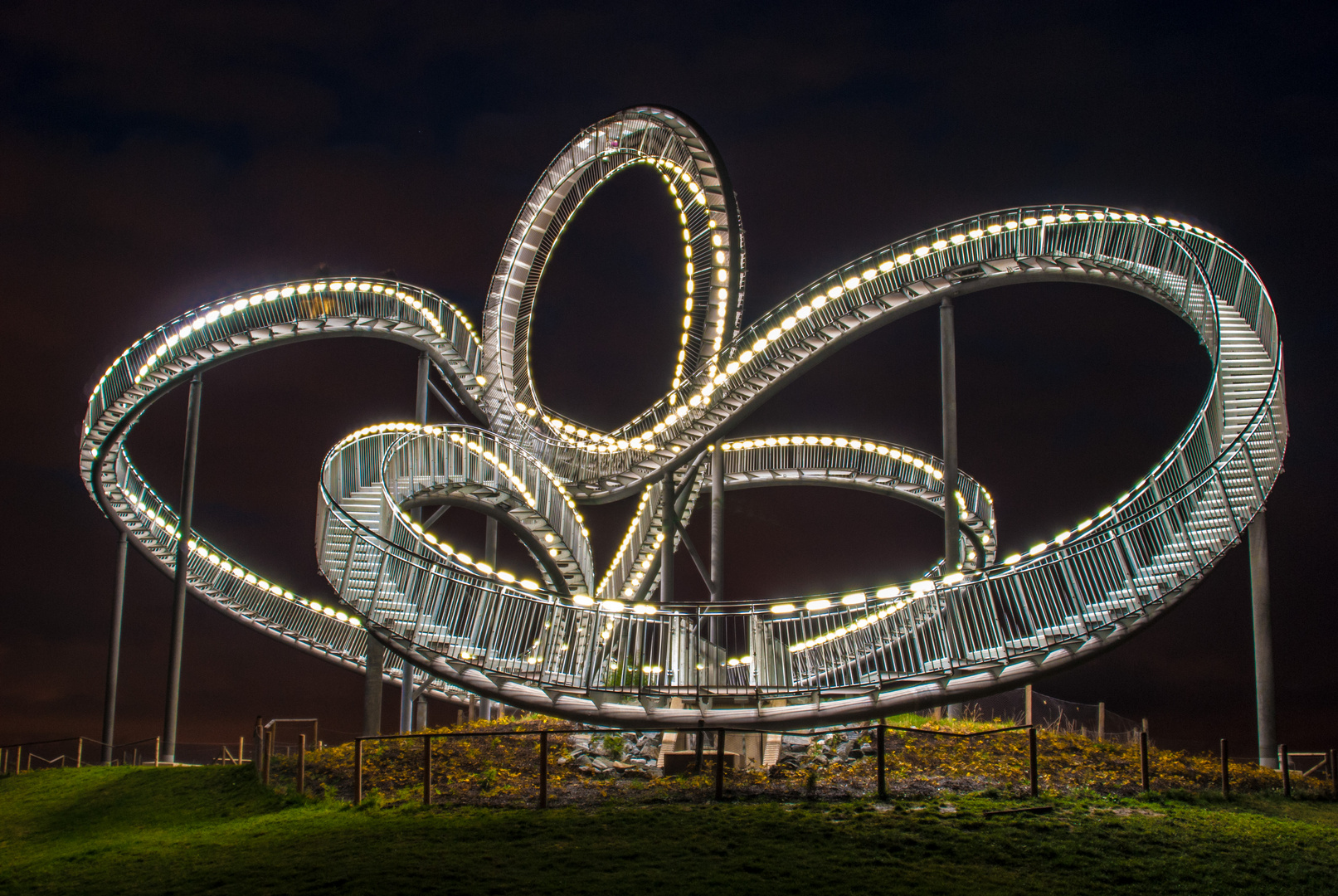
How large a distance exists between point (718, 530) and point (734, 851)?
34.8ft

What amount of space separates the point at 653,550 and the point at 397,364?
2089 cm

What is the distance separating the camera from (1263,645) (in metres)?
18.3

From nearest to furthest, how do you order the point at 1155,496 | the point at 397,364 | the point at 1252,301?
1. the point at 1155,496
2. the point at 1252,301
3. the point at 397,364

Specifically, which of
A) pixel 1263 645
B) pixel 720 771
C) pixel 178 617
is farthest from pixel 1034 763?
pixel 178 617

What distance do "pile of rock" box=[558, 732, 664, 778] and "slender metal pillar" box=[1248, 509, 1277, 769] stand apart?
9.57 metres

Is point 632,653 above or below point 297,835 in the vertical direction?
above

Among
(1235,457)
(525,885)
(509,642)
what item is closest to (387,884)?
(525,885)

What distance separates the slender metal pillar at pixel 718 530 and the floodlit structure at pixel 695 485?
0.26 feet

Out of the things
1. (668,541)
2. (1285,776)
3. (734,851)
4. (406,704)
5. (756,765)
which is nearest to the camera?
(734,851)

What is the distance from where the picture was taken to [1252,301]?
18.8 meters

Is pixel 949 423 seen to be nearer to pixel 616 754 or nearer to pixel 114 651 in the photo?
pixel 616 754

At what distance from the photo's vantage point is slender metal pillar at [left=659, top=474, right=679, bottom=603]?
21.5 m

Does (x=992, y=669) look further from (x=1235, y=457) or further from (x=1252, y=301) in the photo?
(x=1252, y=301)

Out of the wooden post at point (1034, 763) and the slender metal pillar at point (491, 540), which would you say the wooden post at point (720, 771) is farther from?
the slender metal pillar at point (491, 540)
